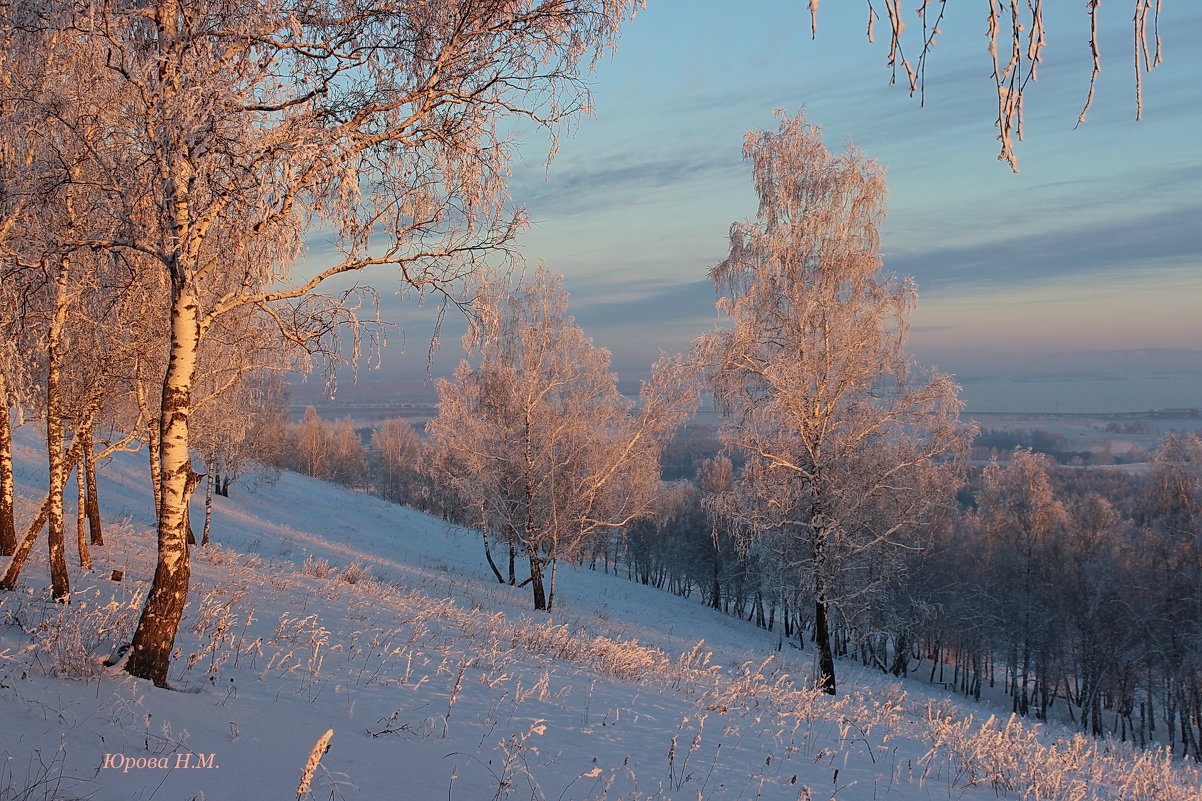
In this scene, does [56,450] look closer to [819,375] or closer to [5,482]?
[5,482]

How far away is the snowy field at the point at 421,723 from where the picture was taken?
141 inches

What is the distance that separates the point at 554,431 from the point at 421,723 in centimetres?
1389

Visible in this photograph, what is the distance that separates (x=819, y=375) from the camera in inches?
482

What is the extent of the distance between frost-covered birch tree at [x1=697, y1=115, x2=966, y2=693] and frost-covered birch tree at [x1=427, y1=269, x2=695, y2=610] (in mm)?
4448

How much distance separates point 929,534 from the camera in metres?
32.1

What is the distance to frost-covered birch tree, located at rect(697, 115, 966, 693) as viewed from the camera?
12.1 m

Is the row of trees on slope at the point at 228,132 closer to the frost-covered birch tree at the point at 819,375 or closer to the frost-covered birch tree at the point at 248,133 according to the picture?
the frost-covered birch tree at the point at 248,133

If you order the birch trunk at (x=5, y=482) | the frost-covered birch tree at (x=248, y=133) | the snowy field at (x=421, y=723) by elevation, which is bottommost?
the snowy field at (x=421, y=723)

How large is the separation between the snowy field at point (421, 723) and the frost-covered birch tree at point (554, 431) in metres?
8.13

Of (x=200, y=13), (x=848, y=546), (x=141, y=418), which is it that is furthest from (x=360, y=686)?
(x=848, y=546)

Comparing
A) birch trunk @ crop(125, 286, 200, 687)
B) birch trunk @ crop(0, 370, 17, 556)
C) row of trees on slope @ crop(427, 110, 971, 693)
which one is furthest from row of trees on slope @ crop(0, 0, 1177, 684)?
row of trees on slope @ crop(427, 110, 971, 693)

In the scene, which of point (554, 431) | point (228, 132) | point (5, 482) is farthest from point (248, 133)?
point (554, 431)

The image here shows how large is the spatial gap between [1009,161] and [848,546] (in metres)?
11.9

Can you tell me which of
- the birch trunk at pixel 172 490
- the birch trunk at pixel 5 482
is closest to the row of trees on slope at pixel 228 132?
the birch trunk at pixel 172 490
